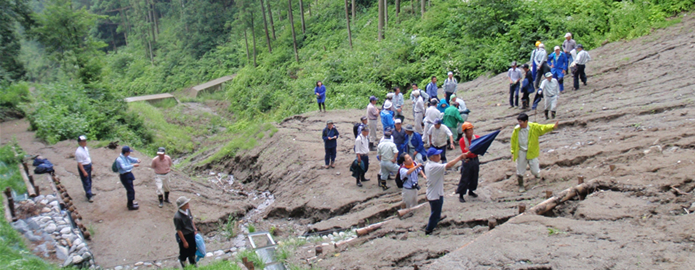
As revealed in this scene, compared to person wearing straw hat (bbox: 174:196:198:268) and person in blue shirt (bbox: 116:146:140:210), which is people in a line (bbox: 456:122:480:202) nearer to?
person wearing straw hat (bbox: 174:196:198:268)

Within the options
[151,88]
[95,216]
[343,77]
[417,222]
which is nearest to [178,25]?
[151,88]

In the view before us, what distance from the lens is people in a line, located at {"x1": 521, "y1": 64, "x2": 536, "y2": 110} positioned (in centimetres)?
1372

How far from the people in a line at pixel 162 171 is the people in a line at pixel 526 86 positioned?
10.4 m

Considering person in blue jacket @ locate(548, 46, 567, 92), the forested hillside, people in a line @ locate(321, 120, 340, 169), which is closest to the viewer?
people in a line @ locate(321, 120, 340, 169)

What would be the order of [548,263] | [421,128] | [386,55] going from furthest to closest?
[386,55], [421,128], [548,263]

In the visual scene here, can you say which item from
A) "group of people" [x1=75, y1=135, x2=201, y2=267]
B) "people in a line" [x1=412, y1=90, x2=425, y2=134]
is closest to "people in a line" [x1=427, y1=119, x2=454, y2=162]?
"people in a line" [x1=412, y1=90, x2=425, y2=134]

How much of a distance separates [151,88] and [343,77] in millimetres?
32345

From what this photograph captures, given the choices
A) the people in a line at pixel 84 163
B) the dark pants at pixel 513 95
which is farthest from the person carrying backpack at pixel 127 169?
the dark pants at pixel 513 95

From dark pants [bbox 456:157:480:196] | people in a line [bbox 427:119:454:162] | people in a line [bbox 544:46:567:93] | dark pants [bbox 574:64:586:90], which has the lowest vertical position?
dark pants [bbox 456:157:480:196]

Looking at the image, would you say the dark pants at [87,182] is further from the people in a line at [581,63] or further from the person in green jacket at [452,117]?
the people in a line at [581,63]

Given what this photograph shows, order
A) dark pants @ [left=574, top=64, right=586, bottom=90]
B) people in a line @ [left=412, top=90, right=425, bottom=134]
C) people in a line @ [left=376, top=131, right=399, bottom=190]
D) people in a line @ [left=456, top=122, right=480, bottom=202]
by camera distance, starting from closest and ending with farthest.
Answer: people in a line @ [left=456, top=122, right=480, bottom=202], people in a line @ [left=376, top=131, right=399, bottom=190], people in a line @ [left=412, top=90, right=425, bottom=134], dark pants @ [left=574, top=64, right=586, bottom=90]

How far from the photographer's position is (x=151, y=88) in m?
52.2

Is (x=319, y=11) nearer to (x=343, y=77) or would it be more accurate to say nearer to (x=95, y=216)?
(x=343, y=77)

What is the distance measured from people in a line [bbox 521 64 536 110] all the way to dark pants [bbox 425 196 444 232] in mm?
7546
